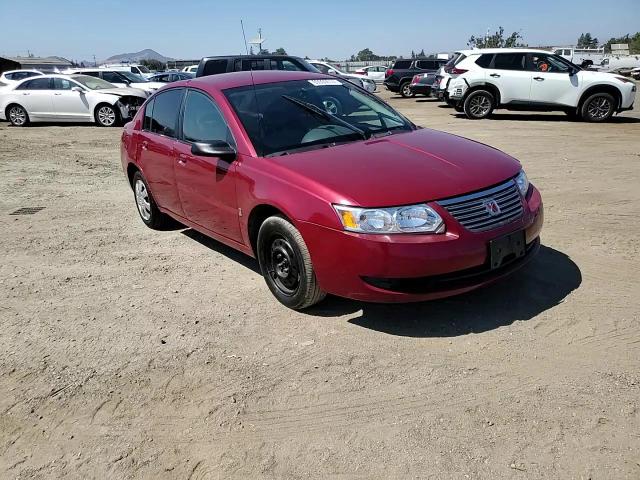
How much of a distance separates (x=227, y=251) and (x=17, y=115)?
14616mm

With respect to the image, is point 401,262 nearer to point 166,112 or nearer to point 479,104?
point 166,112

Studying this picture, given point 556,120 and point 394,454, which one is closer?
point 394,454

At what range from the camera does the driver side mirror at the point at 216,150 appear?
3957 millimetres

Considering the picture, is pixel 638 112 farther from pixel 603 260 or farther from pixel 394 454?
pixel 394 454

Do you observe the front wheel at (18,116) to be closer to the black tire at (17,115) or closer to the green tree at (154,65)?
the black tire at (17,115)

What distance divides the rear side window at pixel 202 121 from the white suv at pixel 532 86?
11.5 m

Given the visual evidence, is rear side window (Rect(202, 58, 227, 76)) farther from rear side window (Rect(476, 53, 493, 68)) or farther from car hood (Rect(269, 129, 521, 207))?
car hood (Rect(269, 129, 521, 207))

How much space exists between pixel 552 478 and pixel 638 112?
55.8 feet

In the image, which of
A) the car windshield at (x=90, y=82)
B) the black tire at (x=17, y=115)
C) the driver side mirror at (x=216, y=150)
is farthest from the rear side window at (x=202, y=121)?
the black tire at (x=17, y=115)

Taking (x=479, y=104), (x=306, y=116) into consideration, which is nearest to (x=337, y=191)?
(x=306, y=116)

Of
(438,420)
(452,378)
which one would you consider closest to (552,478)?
(438,420)

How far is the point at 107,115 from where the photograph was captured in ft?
52.0

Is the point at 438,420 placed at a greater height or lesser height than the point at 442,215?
lesser

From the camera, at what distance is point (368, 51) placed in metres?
157
